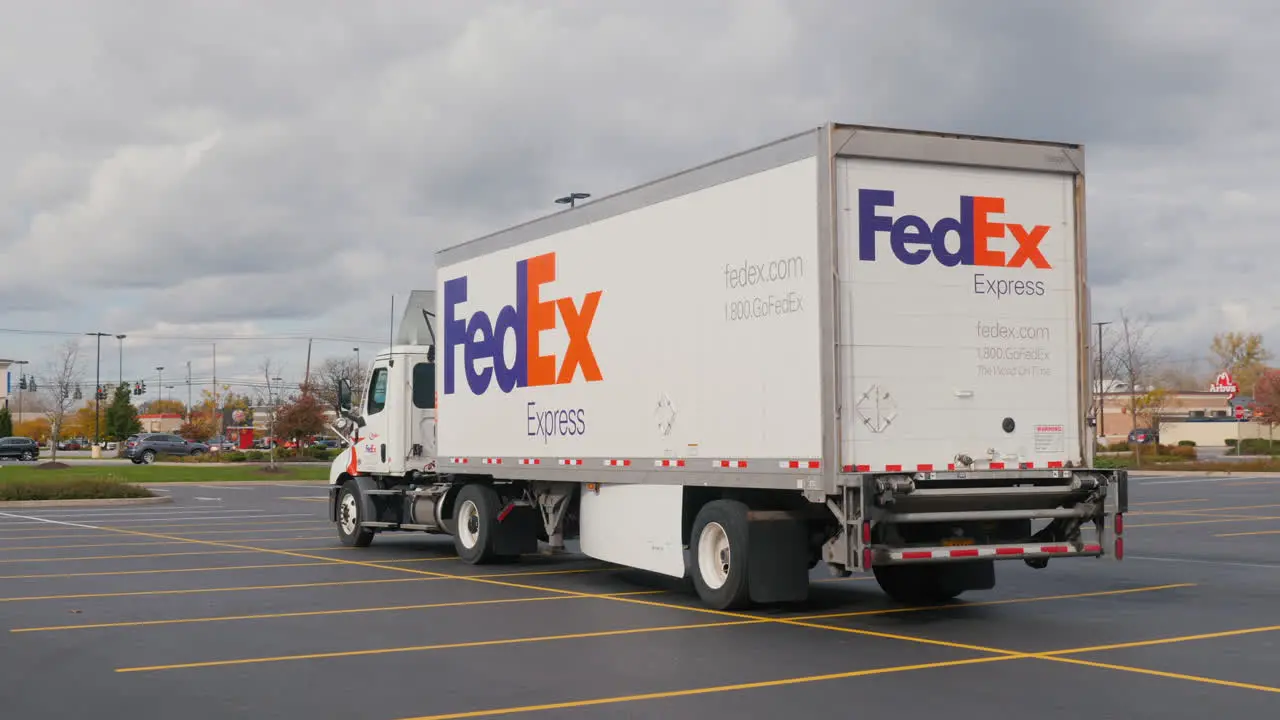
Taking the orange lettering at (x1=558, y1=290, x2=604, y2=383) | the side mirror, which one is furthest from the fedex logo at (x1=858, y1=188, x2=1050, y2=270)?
the side mirror

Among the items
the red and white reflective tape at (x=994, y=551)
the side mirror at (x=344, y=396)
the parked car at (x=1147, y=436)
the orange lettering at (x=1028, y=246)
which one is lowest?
the red and white reflective tape at (x=994, y=551)

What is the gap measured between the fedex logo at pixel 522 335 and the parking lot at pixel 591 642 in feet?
7.88

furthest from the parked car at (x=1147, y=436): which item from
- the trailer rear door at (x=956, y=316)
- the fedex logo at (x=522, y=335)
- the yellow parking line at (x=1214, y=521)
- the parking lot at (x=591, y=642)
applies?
the trailer rear door at (x=956, y=316)

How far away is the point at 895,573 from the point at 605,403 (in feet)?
11.5

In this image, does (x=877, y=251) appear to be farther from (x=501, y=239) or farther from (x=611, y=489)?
(x=501, y=239)

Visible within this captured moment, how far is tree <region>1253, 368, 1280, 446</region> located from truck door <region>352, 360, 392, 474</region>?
73254 mm

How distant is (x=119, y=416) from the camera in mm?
110000

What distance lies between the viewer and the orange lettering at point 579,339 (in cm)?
1509

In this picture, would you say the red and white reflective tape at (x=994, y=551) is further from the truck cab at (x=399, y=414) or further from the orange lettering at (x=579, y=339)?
the truck cab at (x=399, y=414)

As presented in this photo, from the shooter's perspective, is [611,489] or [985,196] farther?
[611,489]

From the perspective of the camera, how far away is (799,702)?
27.7 ft

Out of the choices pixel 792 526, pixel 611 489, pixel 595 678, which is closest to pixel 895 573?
pixel 792 526

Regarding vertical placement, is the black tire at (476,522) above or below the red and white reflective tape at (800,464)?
below

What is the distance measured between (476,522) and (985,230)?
8.37 metres
